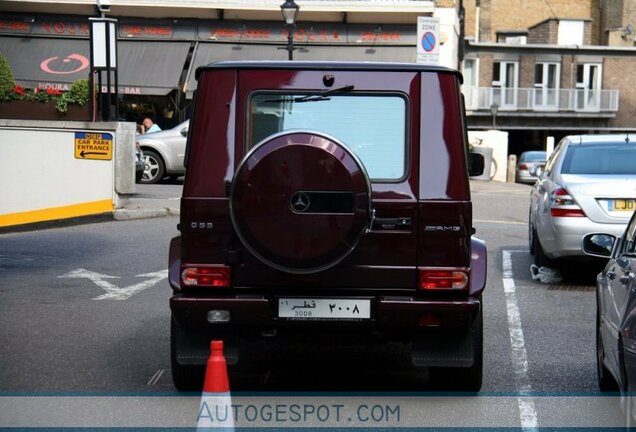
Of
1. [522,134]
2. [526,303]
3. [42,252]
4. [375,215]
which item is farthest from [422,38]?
[522,134]

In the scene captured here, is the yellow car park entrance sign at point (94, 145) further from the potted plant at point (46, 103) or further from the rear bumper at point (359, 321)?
the rear bumper at point (359, 321)

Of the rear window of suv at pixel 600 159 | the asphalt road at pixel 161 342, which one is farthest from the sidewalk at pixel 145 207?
the rear window of suv at pixel 600 159

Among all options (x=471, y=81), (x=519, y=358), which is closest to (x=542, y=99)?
(x=471, y=81)

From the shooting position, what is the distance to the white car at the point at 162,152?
24.2 m

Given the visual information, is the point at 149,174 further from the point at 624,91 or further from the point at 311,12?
the point at 624,91

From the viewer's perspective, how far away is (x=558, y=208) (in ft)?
39.4

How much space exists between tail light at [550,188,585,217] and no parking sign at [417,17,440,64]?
10374 mm

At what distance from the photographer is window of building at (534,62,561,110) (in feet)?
190

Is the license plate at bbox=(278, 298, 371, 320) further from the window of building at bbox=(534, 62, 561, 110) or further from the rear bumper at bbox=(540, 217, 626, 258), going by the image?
the window of building at bbox=(534, 62, 561, 110)

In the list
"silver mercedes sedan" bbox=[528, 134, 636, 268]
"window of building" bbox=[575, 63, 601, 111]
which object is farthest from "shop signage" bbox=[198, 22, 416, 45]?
"window of building" bbox=[575, 63, 601, 111]

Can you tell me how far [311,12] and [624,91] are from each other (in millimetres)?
30765

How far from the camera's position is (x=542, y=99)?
5791 cm

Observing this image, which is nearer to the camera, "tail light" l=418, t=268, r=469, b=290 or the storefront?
"tail light" l=418, t=268, r=469, b=290

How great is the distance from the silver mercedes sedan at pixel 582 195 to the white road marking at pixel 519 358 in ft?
2.33
